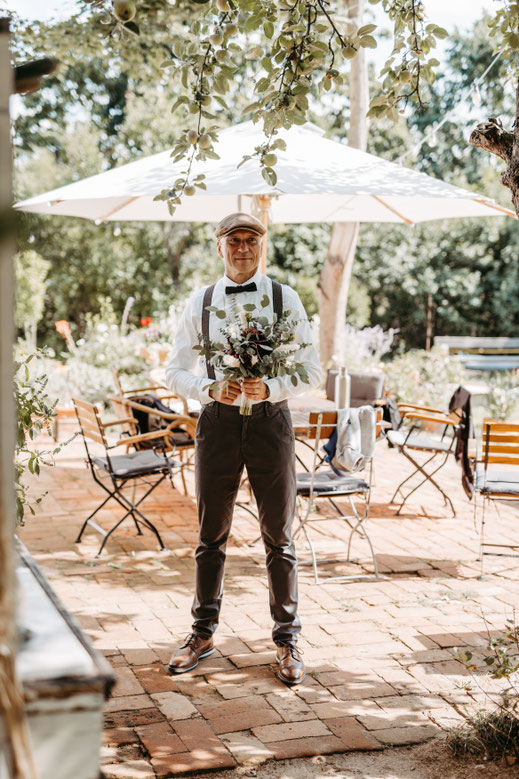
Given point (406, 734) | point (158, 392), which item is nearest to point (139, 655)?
point (406, 734)

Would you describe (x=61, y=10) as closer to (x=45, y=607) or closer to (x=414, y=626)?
(x=414, y=626)

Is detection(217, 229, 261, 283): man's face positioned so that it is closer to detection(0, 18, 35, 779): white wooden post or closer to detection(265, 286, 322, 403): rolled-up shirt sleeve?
detection(265, 286, 322, 403): rolled-up shirt sleeve

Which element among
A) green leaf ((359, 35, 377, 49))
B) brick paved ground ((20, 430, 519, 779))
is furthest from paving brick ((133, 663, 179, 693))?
green leaf ((359, 35, 377, 49))

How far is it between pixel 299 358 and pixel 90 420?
6.89ft

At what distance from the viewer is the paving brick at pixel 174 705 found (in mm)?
3185

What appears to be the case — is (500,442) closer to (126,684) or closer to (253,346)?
(253,346)

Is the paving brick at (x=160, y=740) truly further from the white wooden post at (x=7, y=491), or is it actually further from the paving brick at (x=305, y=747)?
the white wooden post at (x=7, y=491)

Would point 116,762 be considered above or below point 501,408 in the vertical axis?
below

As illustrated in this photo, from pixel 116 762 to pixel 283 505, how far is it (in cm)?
121

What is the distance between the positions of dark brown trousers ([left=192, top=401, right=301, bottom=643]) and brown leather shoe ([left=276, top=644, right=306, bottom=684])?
49 mm

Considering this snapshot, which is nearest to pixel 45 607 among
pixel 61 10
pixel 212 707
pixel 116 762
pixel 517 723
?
pixel 116 762

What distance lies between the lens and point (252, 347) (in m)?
3.29

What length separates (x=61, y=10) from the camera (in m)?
10.2

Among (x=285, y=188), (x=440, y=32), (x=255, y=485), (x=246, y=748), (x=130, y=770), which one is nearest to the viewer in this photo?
(x=130, y=770)
